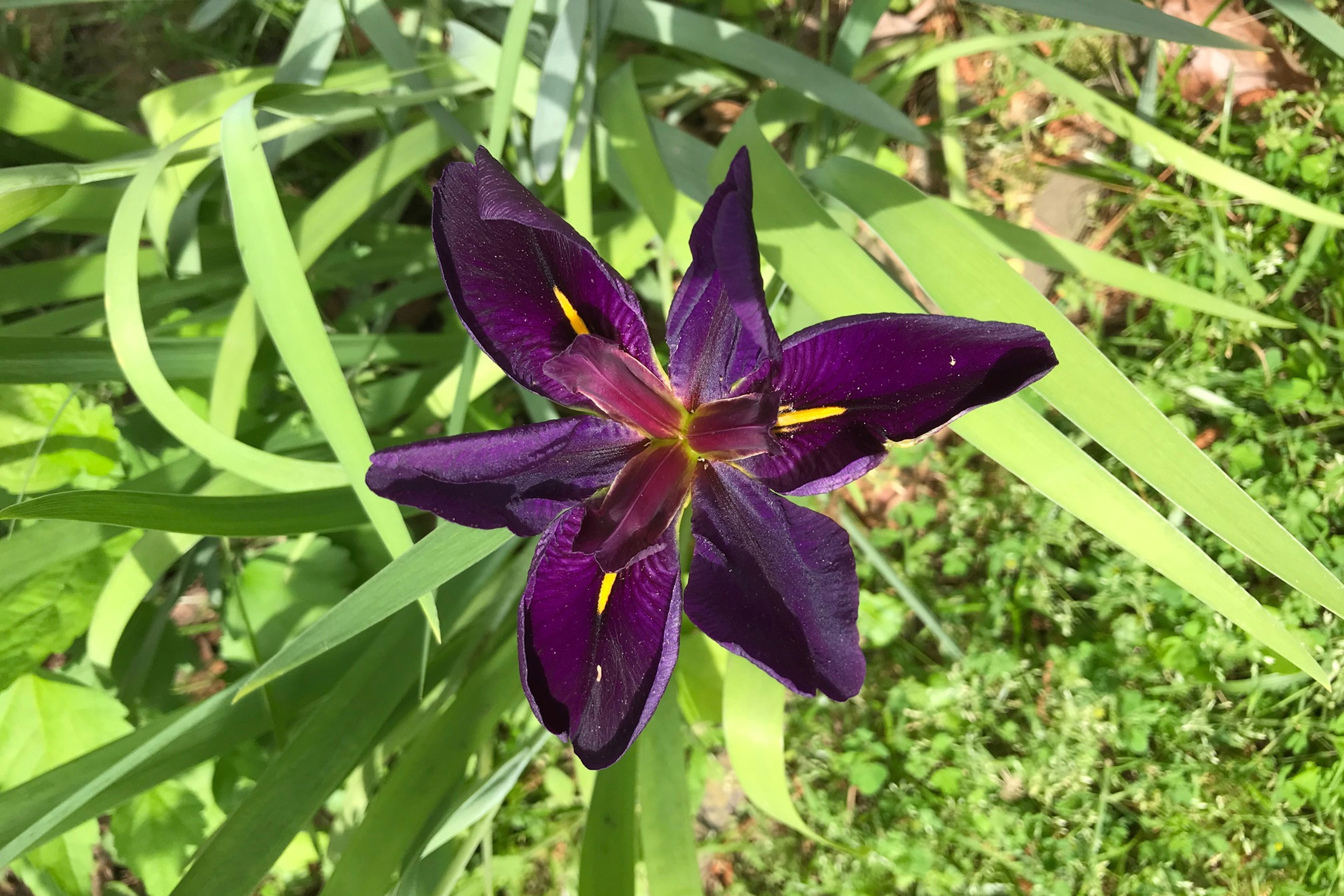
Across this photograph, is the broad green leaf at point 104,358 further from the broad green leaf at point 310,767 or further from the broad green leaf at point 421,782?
the broad green leaf at point 421,782

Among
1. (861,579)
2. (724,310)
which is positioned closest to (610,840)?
(724,310)

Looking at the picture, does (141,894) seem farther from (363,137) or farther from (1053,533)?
(1053,533)

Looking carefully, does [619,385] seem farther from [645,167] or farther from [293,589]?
[293,589]

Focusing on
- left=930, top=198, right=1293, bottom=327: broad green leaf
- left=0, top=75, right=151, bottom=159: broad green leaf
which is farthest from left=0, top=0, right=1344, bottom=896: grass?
left=930, top=198, right=1293, bottom=327: broad green leaf

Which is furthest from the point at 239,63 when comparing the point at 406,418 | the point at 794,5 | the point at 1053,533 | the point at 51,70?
the point at 1053,533

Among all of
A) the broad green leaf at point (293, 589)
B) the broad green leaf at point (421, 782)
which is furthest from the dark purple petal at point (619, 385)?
the broad green leaf at point (293, 589)

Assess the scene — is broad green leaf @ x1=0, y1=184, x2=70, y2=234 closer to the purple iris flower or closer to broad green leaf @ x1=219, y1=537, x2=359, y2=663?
the purple iris flower

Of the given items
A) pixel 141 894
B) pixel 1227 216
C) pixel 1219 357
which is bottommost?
pixel 141 894

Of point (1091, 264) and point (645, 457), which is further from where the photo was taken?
point (1091, 264)
